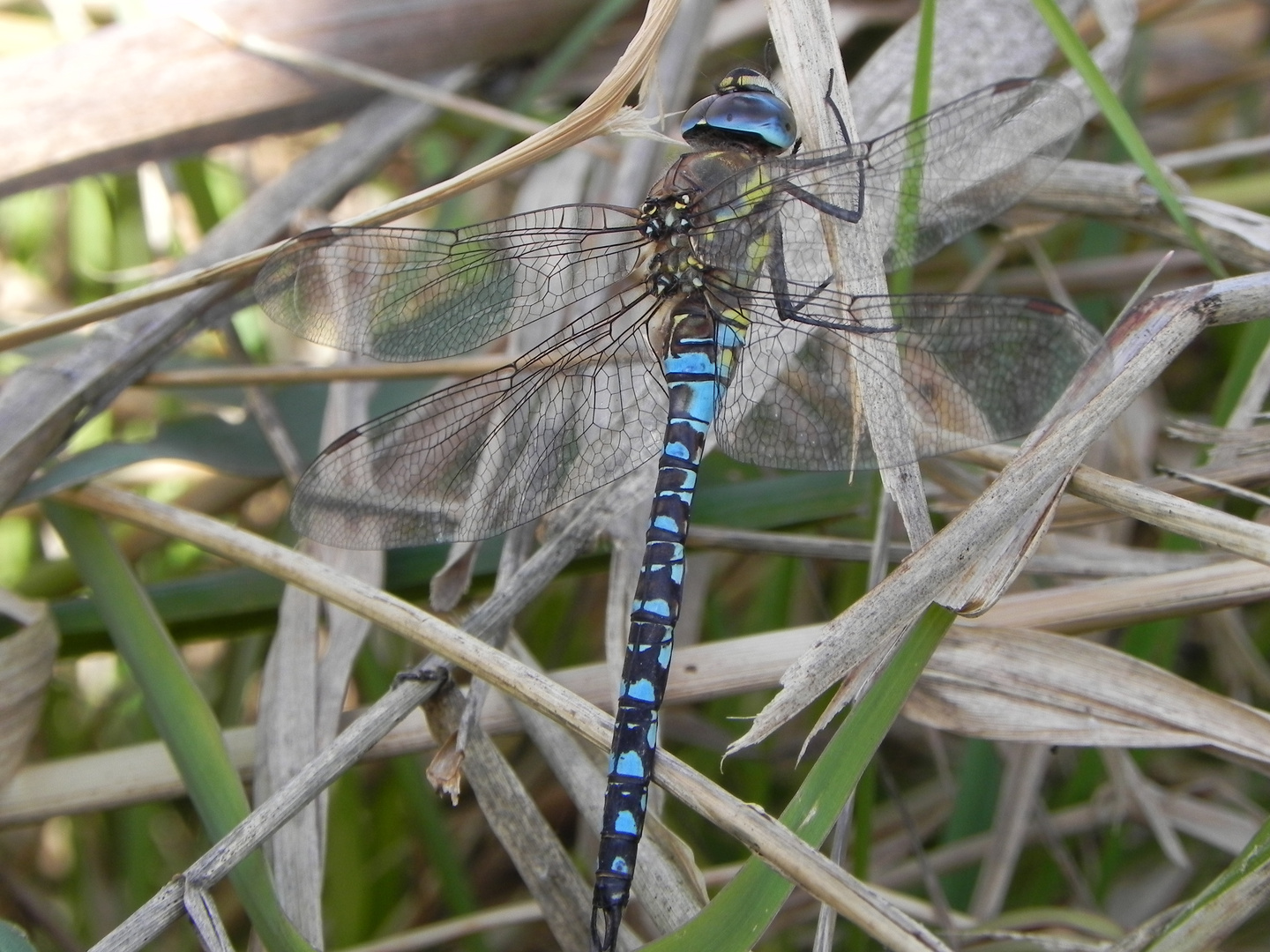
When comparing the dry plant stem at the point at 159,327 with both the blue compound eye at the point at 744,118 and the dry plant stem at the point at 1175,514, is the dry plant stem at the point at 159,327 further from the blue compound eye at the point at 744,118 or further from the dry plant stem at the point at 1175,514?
the dry plant stem at the point at 1175,514

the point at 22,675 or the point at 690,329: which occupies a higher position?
the point at 690,329

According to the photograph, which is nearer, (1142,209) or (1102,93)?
(1102,93)

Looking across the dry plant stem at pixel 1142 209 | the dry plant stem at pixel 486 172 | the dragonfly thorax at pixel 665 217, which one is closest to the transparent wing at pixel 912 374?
the dragonfly thorax at pixel 665 217

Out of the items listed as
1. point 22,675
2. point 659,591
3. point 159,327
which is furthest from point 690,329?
point 22,675

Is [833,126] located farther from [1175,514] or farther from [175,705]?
[175,705]

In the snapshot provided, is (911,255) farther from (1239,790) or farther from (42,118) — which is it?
(42,118)

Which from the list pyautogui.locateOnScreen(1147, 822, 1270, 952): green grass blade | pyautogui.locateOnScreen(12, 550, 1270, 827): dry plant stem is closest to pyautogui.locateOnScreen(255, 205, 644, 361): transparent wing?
pyautogui.locateOnScreen(12, 550, 1270, 827): dry plant stem
